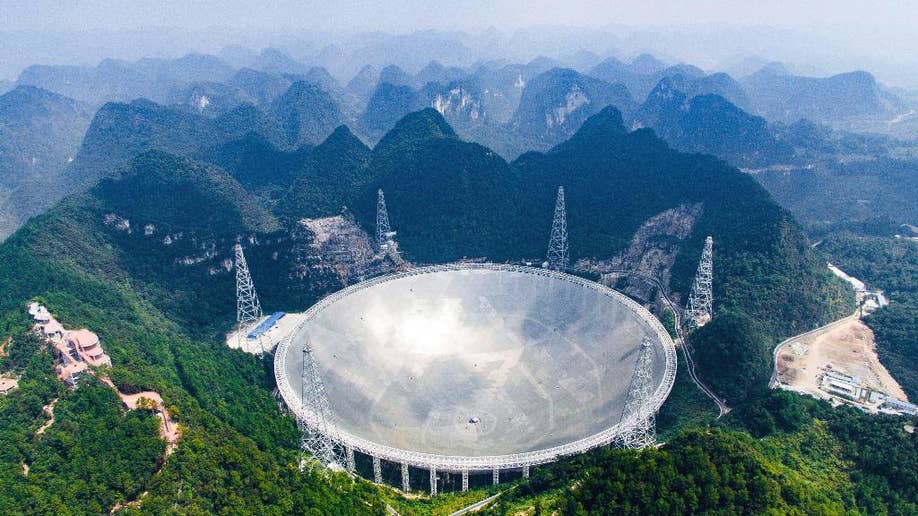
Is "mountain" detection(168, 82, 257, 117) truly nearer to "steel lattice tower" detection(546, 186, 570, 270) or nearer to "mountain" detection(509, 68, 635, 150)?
"mountain" detection(509, 68, 635, 150)

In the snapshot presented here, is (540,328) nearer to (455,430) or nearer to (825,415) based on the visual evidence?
(455,430)

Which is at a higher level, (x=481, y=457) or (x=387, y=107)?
(x=387, y=107)

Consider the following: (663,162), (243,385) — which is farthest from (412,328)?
(663,162)

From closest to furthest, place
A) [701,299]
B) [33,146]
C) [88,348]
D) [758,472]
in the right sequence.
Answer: [758,472]
[88,348]
[701,299]
[33,146]

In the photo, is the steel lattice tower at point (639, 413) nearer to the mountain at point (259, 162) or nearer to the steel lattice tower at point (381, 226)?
the steel lattice tower at point (381, 226)

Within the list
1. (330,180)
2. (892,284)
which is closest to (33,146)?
(330,180)

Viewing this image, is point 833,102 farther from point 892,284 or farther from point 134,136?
point 134,136

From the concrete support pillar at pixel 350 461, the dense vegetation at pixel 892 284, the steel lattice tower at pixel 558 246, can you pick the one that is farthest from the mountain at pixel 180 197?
the dense vegetation at pixel 892 284
